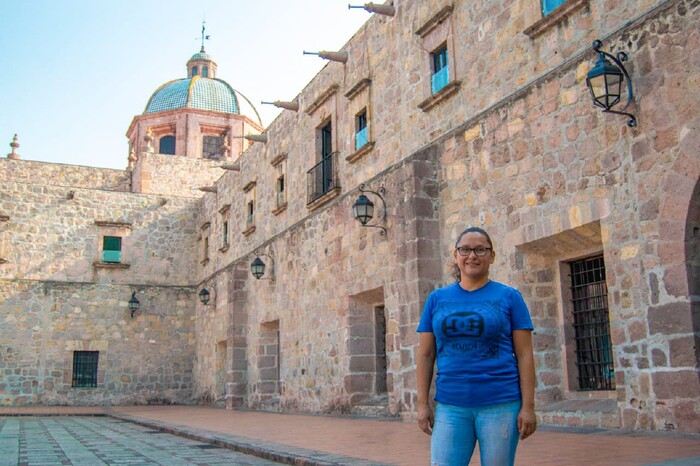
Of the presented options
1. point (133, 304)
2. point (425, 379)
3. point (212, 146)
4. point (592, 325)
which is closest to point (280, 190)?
point (133, 304)

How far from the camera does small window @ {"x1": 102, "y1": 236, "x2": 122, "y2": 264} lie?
77.6 feet

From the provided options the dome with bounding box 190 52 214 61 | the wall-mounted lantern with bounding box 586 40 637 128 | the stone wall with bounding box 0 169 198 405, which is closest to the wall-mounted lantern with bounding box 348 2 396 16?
the wall-mounted lantern with bounding box 586 40 637 128

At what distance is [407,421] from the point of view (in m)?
10.3

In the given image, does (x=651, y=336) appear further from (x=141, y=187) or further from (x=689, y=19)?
(x=141, y=187)

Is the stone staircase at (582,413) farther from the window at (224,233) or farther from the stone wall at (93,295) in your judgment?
the stone wall at (93,295)

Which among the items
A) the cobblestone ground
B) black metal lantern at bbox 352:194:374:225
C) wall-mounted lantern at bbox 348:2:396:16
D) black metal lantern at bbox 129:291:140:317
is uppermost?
wall-mounted lantern at bbox 348:2:396:16

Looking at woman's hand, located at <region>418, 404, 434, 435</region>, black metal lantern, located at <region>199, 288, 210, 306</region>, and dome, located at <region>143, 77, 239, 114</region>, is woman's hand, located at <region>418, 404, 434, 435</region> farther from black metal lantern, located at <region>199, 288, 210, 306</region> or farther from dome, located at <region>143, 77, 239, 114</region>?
dome, located at <region>143, 77, 239, 114</region>

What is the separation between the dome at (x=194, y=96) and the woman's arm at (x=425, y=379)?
1312 inches

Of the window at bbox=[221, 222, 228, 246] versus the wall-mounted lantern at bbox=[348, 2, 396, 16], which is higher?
the wall-mounted lantern at bbox=[348, 2, 396, 16]

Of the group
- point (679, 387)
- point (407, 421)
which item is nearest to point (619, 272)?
point (679, 387)

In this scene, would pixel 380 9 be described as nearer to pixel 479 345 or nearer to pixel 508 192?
pixel 508 192

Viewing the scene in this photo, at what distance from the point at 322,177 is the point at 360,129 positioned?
1726mm

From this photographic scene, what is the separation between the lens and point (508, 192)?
932 cm

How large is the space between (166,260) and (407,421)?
1595cm
